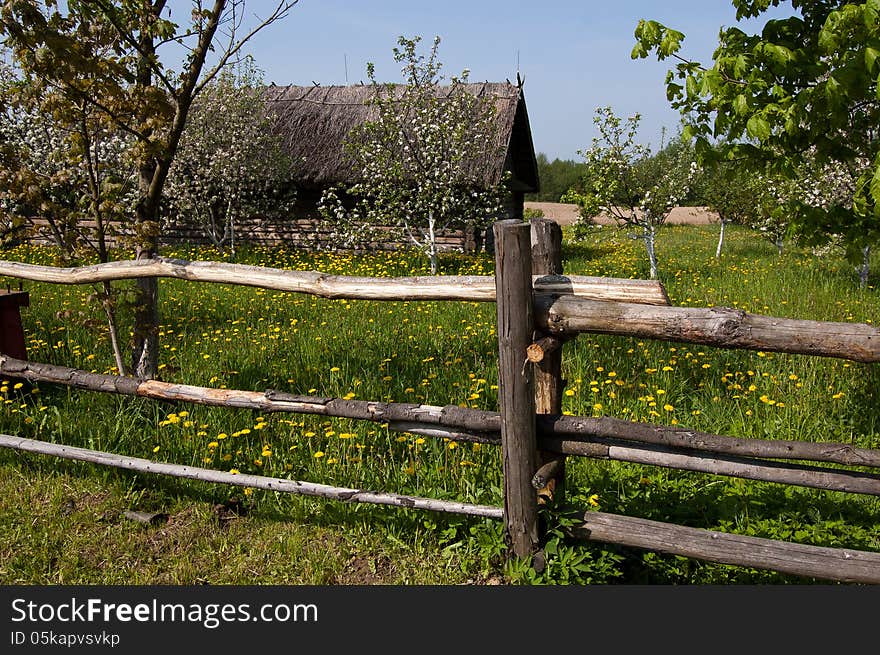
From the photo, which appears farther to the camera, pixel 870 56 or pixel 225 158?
pixel 225 158

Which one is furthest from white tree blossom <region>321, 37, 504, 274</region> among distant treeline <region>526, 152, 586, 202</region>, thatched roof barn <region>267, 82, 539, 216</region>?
distant treeline <region>526, 152, 586, 202</region>

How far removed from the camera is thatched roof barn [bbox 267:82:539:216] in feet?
47.5

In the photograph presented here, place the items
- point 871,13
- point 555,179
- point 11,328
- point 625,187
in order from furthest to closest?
point 555,179
point 625,187
point 11,328
point 871,13

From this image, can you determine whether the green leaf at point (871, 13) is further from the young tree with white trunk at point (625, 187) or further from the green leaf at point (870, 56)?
the young tree with white trunk at point (625, 187)

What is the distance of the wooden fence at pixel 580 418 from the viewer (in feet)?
8.51

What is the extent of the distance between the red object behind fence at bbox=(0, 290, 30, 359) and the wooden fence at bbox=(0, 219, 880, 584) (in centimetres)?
272

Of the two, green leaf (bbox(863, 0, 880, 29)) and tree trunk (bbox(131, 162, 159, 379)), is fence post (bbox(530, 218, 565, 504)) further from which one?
tree trunk (bbox(131, 162, 159, 379))

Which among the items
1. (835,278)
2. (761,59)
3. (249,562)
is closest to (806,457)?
(761,59)

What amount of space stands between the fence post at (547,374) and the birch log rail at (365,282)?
0.33 ft

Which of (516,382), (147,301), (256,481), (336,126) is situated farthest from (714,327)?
(336,126)

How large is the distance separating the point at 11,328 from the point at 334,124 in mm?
11430

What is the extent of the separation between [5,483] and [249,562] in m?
1.75

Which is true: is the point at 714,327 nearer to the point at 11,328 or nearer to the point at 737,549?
the point at 737,549

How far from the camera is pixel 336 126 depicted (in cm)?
1540
